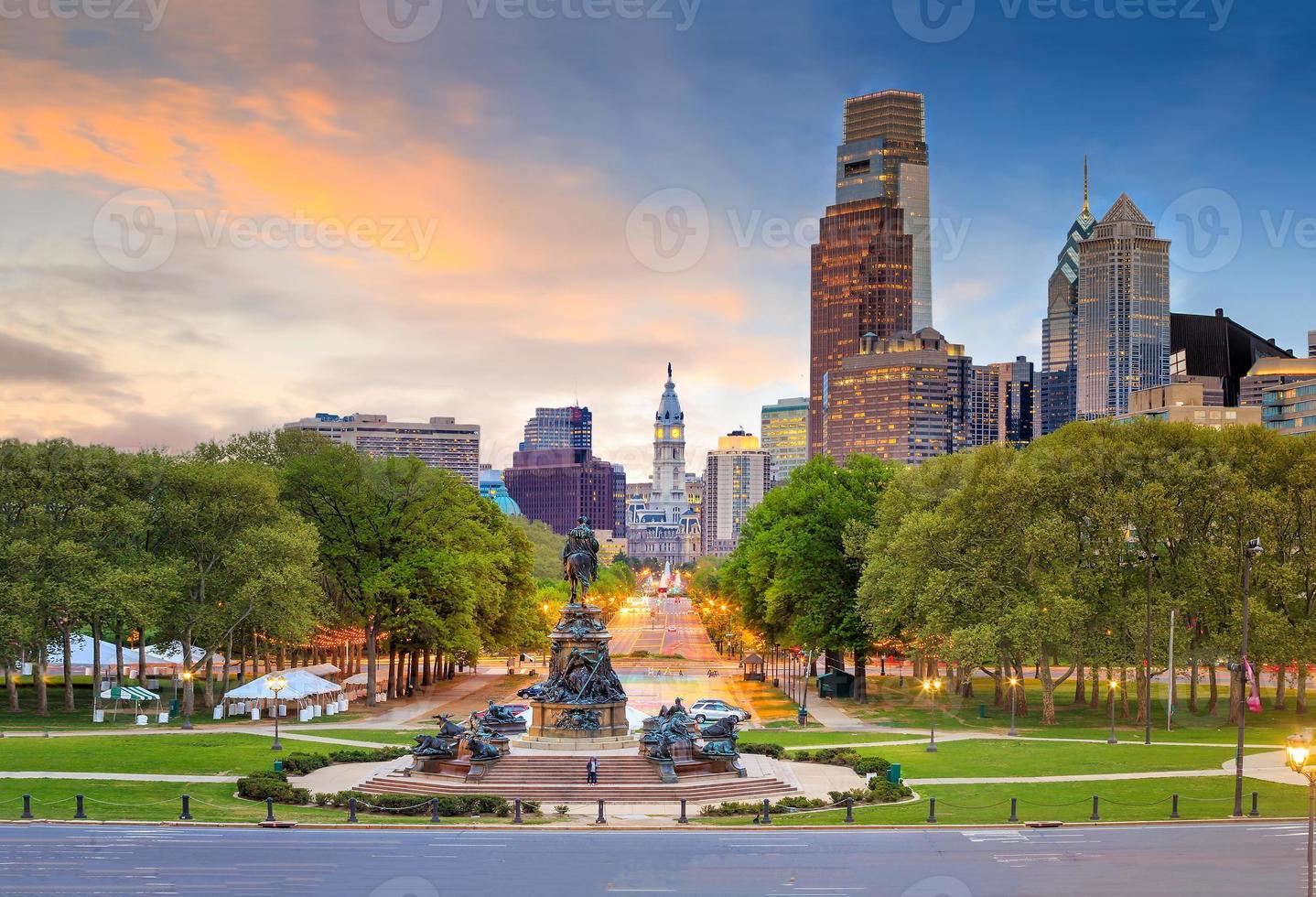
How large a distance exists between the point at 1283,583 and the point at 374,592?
52037 millimetres

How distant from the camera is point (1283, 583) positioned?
2482 inches

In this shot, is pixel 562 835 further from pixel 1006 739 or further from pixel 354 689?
pixel 354 689

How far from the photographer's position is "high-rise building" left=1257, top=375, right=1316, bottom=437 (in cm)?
16375

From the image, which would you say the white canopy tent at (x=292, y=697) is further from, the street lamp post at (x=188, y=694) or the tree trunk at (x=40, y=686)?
the tree trunk at (x=40, y=686)

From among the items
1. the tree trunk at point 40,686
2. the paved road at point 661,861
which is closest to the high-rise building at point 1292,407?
the paved road at point 661,861

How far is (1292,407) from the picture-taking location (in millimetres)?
175250

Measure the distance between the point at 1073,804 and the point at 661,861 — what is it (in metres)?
17.4

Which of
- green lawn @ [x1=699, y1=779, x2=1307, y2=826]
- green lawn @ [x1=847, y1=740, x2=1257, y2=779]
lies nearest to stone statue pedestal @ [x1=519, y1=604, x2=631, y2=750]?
green lawn @ [x1=699, y1=779, x2=1307, y2=826]

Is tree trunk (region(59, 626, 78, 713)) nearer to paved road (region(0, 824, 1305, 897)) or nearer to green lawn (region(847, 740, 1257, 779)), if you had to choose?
paved road (region(0, 824, 1305, 897))

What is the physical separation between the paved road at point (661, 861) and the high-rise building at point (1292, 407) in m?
131

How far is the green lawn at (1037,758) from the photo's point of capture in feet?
169

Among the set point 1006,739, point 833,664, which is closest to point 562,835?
point 1006,739

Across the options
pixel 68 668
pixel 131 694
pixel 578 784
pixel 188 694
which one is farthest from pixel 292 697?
pixel 578 784

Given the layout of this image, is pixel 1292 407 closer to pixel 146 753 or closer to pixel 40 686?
pixel 40 686
